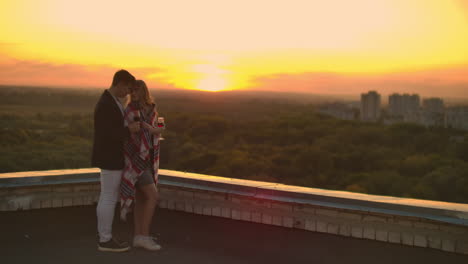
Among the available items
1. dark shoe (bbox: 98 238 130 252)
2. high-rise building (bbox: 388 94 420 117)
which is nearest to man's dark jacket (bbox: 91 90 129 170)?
dark shoe (bbox: 98 238 130 252)

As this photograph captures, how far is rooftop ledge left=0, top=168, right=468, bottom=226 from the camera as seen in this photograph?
359 cm

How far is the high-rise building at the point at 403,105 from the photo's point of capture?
45.0 m

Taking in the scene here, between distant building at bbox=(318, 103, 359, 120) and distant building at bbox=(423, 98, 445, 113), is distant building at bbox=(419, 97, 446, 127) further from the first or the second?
distant building at bbox=(318, 103, 359, 120)

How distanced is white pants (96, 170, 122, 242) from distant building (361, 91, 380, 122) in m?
46.6

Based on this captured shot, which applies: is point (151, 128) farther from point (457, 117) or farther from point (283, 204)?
point (457, 117)

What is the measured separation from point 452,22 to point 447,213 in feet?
87.1

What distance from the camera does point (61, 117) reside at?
3566cm

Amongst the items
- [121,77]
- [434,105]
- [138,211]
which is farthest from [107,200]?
[434,105]

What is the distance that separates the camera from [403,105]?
46.2 m

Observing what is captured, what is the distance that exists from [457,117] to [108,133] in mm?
40612

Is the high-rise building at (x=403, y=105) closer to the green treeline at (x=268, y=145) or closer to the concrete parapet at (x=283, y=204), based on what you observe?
the green treeline at (x=268, y=145)

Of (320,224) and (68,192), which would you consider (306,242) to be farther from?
(68,192)

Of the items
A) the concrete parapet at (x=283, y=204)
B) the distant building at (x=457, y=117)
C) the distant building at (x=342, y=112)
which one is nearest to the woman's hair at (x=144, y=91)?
the concrete parapet at (x=283, y=204)

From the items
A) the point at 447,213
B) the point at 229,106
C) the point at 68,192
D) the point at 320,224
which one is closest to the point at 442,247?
the point at 447,213
